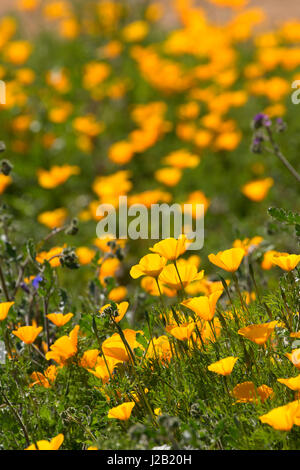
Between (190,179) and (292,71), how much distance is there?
1.60m

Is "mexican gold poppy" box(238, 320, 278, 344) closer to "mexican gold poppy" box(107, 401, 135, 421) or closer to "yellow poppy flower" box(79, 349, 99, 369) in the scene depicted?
"mexican gold poppy" box(107, 401, 135, 421)

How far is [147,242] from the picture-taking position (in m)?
4.23

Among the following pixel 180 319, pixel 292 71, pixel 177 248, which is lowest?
pixel 180 319

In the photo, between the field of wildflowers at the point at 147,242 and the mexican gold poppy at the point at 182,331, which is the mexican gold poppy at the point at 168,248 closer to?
the field of wildflowers at the point at 147,242

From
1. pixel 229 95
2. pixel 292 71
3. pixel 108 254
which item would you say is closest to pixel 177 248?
pixel 108 254

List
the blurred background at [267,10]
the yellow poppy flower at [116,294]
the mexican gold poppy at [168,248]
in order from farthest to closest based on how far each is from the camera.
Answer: the blurred background at [267,10], the yellow poppy flower at [116,294], the mexican gold poppy at [168,248]

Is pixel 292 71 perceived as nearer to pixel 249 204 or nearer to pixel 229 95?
pixel 229 95

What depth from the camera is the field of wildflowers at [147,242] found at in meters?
1.71

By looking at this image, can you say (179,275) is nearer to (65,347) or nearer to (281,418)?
(65,347)

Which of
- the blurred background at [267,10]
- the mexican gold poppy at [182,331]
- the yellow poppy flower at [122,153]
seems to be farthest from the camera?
the blurred background at [267,10]

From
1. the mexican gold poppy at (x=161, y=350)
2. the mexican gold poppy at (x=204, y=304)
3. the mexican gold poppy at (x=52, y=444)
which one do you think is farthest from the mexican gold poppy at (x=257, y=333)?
the mexican gold poppy at (x=52, y=444)

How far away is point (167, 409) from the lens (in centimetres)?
174

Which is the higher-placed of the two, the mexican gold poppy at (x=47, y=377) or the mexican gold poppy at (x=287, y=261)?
the mexican gold poppy at (x=287, y=261)

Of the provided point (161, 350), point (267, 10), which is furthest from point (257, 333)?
point (267, 10)
